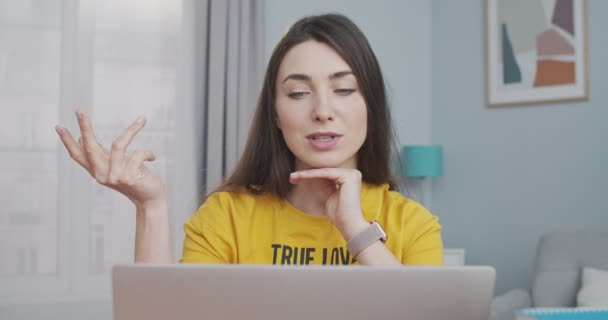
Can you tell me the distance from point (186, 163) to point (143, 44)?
0.68 m

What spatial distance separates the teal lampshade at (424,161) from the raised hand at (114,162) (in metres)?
3.43

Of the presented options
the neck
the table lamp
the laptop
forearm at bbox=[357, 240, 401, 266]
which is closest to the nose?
the neck

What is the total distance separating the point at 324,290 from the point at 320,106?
0.63 meters

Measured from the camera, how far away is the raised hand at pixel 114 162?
113 cm

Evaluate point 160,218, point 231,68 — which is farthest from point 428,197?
point 160,218

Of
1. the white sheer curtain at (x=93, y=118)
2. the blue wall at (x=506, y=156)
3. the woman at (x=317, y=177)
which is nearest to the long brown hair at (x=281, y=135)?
the woman at (x=317, y=177)

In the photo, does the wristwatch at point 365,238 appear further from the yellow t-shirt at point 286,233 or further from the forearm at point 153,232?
the forearm at point 153,232

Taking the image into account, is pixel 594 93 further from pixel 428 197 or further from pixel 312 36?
pixel 312 36

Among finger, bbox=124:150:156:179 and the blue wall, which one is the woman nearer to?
finger, bbox=124:150:156:179

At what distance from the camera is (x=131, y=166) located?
44.6 inches

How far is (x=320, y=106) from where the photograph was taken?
1.36m

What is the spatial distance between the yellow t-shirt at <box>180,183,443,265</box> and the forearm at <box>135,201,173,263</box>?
185 mm

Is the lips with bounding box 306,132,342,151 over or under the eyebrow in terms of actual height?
under

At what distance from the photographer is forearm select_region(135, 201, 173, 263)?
1.20 metres
